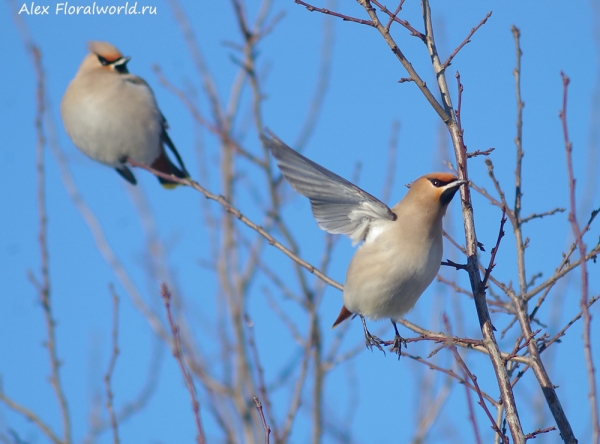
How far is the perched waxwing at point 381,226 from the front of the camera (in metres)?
3.37

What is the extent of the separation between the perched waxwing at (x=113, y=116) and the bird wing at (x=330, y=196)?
8.03 ft

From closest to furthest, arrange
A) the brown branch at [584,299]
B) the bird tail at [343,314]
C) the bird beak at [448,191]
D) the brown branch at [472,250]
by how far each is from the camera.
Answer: the brown branch at [584,299] < the brown branch at [472,250] < the bird beak at [448,191] < the bird tail at [343,314]

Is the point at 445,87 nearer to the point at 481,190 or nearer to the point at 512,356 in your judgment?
the point at 481,190

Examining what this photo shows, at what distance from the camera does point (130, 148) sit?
5.89m

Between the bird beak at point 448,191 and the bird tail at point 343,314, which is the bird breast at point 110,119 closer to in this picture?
the bird tail at point 343,314

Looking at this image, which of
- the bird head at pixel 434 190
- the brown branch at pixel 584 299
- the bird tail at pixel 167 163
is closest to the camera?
the brown branch at pixel 584 299

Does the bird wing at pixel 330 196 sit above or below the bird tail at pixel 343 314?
above

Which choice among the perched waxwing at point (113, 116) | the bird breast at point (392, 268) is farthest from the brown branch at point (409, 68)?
the perched waxwing at point (113, 116)

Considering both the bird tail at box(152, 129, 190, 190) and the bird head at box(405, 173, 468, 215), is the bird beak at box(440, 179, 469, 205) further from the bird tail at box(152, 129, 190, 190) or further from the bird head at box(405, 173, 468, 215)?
the bird tail at box(152, 129, 190, 190)

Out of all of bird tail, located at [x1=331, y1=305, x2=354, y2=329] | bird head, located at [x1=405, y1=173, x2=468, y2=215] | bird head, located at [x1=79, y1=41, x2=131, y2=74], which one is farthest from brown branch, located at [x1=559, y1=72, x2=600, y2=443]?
bird head, located at [x1=79, y1=41, x2=131, y2=74]

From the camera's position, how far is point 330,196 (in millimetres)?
3518

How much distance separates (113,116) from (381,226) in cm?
303

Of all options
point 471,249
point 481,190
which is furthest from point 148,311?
point 471,249

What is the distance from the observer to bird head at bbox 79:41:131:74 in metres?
6.17
